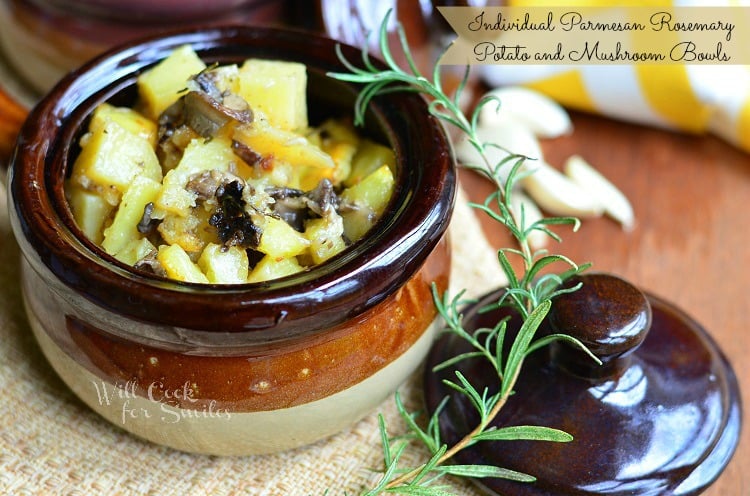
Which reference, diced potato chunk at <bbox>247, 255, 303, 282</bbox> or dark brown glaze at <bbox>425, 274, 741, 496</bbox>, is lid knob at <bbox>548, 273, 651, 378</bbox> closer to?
dark brown glaze at <bbox>425, 274, 741, 496</bbox>

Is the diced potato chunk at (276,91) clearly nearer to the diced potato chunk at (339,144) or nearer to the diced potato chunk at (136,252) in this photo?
the diced potato chunk at (339,144)

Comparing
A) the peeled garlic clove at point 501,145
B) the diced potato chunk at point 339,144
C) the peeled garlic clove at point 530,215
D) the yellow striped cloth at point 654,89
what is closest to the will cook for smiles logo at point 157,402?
the diced potato chunk at point 339,144

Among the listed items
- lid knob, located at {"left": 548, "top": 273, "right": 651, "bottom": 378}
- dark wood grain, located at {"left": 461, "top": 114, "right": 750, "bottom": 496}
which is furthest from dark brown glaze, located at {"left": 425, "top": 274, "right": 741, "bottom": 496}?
dark wood grain, located at {"left": 461, "top": 114, "right": 750, "bottom": 496}

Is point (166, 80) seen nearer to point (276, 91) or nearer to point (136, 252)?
point (276, 91)

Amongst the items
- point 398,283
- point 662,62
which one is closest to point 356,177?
point 398,283

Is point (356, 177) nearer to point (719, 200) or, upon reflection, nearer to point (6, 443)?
point (6, 443)

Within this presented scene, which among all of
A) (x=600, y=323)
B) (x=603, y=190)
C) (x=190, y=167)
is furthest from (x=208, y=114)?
(x=603, y=190)
